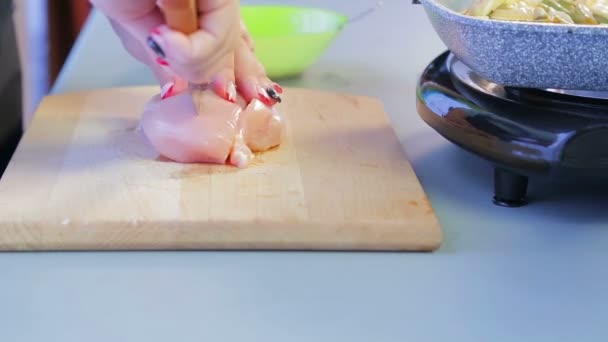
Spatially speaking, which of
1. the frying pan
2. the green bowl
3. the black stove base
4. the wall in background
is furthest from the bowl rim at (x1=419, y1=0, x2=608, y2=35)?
the wall in background

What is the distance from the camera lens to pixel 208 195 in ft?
2.06

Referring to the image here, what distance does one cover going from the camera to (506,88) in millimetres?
662

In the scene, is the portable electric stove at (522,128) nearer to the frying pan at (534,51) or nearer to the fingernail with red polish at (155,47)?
the frying pan at (534,51)

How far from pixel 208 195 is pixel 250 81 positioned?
6.4 inches

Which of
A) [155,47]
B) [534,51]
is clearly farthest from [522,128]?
[155,47]

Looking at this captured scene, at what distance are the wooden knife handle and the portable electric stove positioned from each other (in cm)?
24

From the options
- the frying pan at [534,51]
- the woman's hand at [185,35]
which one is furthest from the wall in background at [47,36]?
the frying pan at [534,51]

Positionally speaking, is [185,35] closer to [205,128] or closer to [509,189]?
[205,128]

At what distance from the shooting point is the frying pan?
1.82 feet

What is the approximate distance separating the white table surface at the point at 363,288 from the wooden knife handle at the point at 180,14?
175 mm

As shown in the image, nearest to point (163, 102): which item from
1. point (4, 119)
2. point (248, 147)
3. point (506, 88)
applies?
point (248, 147)

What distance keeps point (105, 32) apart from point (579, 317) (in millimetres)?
963

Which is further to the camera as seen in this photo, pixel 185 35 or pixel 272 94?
pixel 272 94

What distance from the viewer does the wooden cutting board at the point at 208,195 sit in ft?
1.91
